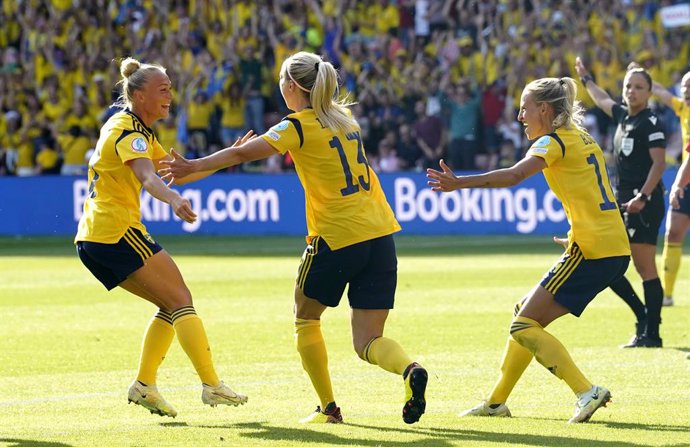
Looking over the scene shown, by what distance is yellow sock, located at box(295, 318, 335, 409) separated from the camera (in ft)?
24.1

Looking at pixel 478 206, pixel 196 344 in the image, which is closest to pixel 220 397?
pixel 196 344

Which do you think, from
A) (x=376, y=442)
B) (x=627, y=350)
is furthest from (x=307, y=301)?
(x=627, y=350)

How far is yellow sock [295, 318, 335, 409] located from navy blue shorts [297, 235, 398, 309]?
21 centimetres

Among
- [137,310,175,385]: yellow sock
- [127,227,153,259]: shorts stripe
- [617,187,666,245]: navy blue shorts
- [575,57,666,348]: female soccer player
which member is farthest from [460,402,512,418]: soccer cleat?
[617,187,666,245]: navy blue shorts

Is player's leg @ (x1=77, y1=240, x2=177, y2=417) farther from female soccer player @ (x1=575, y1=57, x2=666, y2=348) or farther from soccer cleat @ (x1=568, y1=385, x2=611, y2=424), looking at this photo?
female soccer player @ (x1=575, y1=57, x2=666, y2=348)

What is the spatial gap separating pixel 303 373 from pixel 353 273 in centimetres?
256

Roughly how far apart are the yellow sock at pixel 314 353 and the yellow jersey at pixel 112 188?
3.67 feet

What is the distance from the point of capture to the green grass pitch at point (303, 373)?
7.03 metres

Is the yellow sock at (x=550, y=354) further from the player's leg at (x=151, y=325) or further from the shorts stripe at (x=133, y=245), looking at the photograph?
the shorts stripe at (x=133, y=245)

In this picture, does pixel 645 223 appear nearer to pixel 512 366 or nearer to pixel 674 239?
pixel 674 239

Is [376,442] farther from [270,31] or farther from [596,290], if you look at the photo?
[270,31]

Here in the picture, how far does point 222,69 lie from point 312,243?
790 inches

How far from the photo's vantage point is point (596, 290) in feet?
24.5

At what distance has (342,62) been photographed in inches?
1051
